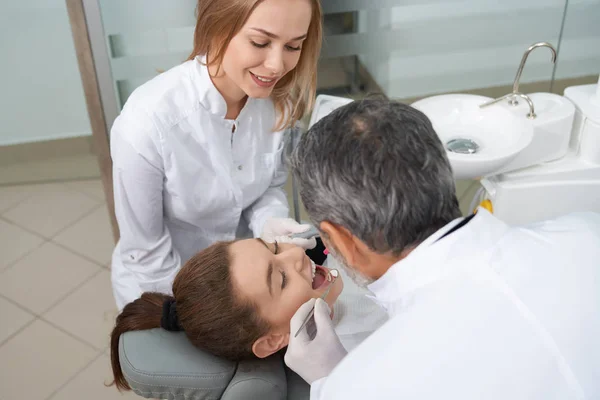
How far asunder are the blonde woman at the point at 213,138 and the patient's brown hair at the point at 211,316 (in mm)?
295

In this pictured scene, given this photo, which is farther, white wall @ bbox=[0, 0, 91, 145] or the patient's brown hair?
white wall @ bbox=[0, 0, 91, 145]

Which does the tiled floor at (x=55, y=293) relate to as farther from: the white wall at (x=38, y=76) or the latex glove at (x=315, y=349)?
the latex glove at (x=315, y=349)

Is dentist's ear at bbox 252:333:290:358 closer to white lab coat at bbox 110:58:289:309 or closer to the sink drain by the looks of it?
white lab coat at bbox 110:58:289:309

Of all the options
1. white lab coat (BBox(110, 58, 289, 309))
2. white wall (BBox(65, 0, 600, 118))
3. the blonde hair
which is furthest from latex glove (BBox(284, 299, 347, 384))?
white wall (BBox(65, 0, 600, 118))

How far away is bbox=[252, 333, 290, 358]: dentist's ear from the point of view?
4.72 ft

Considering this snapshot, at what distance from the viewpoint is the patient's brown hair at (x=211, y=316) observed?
1399mm

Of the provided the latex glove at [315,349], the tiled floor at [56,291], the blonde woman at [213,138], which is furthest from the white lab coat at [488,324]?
the tiled floor at [56,291]

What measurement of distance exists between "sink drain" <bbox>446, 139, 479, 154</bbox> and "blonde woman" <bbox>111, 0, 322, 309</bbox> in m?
0.48

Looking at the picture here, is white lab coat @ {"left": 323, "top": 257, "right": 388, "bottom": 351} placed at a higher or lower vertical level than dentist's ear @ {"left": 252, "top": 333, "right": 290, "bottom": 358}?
lower

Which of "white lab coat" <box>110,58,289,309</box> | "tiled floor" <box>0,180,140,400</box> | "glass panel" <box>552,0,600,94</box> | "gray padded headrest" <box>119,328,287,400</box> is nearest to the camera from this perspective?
"gray padded headrest" <box>119,328,287,400</box>

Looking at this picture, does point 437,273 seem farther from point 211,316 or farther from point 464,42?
point 464,42

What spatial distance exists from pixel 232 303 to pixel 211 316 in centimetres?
5

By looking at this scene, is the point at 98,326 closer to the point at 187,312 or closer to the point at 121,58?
the point at 121,58

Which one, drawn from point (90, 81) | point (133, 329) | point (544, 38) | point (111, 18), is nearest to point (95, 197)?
point (90, 81)
